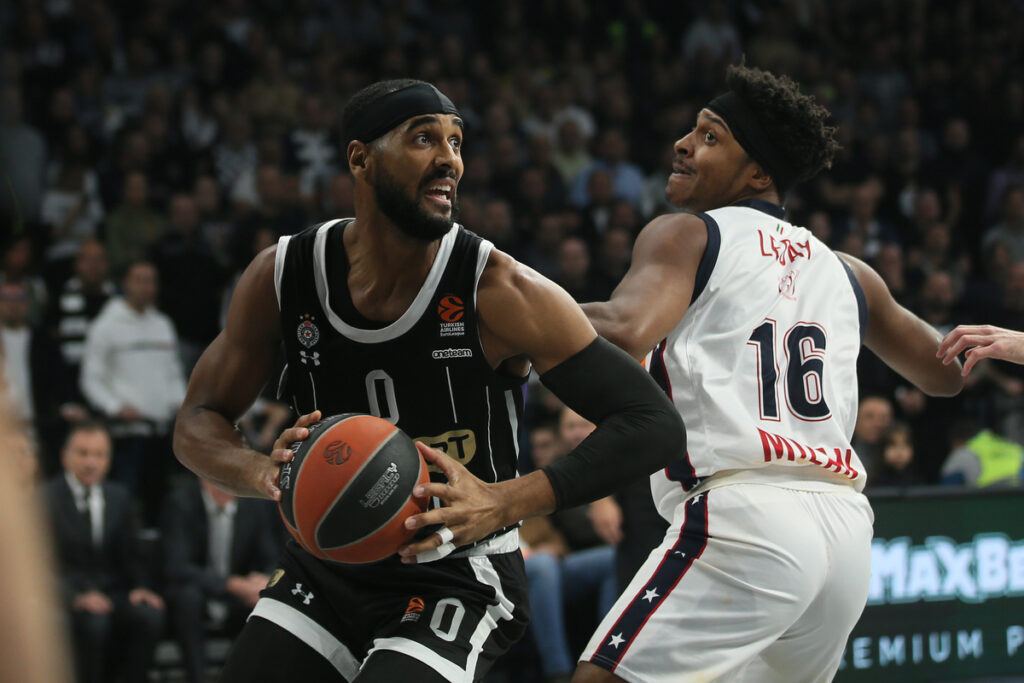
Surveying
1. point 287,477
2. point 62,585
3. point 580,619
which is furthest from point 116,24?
point 287,477

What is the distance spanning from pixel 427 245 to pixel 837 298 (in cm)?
134

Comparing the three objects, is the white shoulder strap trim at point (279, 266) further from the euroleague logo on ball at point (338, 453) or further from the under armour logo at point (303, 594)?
the under armour logo at point (303, 594)

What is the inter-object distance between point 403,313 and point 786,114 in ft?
5.25

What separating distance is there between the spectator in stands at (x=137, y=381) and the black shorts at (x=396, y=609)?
4.46 metres

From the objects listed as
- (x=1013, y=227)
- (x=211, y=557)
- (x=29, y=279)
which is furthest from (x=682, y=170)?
(x=1013, y=227)

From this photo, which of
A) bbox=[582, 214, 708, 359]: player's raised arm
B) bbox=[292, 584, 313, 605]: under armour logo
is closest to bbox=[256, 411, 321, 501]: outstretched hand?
bbox=[292, 584, 313, 605]: under armour logo

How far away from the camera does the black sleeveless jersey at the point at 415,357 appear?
318 cm

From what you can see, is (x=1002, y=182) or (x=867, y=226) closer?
(x=867, y=226)

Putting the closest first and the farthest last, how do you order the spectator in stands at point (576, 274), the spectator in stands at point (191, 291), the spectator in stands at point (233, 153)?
the spectator in stands at point (191, 291), the spectator in stands at point (576, 274), the spectator in stands at point (233, 153)

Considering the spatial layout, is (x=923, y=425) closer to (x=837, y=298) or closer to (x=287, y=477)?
(x=837, y=298)

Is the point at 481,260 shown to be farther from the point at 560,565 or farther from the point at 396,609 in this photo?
the point at 560,565

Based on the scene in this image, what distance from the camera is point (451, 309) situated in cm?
318

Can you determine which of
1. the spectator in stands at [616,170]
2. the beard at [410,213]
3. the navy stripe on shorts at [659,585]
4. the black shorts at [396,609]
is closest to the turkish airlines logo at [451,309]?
the beard at [410,213]

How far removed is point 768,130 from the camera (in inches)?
159
